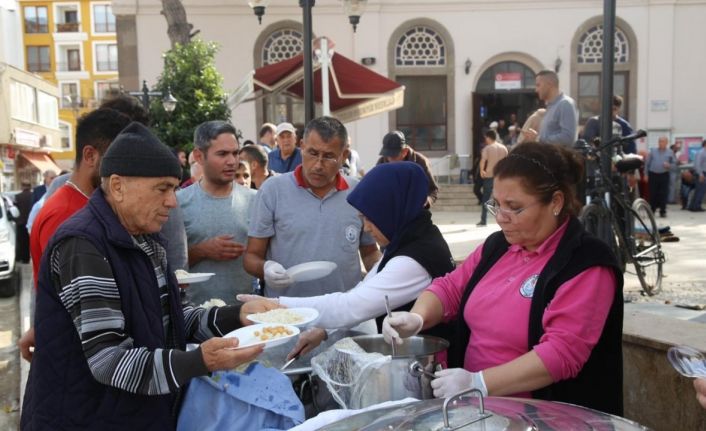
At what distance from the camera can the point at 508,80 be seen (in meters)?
21.3

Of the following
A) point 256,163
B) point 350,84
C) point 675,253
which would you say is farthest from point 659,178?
point 256,163

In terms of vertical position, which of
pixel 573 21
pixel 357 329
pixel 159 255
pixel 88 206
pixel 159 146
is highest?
pixel 573 21


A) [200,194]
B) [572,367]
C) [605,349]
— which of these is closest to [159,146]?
[572,367]

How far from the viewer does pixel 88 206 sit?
2016 mm

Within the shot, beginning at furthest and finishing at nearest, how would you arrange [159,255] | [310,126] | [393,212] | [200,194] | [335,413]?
[200,194] → [310,126] → [393,212] → [159,255] → [335,413]

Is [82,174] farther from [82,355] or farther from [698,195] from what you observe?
[698,195]

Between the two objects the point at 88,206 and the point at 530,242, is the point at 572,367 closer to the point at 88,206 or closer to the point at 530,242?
the point at 530,242

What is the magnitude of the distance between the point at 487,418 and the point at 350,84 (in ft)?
28.6

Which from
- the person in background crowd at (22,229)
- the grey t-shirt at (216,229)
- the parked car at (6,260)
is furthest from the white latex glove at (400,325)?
the person in background crowd at (22,229)

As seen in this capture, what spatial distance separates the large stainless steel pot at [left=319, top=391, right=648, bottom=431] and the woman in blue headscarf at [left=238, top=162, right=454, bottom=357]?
825 mm

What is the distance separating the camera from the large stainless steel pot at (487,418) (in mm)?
1550

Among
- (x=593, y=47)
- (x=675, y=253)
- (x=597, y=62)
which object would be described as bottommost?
(x=675, y=253)

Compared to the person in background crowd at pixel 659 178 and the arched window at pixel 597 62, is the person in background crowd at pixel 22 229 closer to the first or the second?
the person in background crowd at pixel 659 178

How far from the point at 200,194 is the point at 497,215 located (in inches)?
84.6
